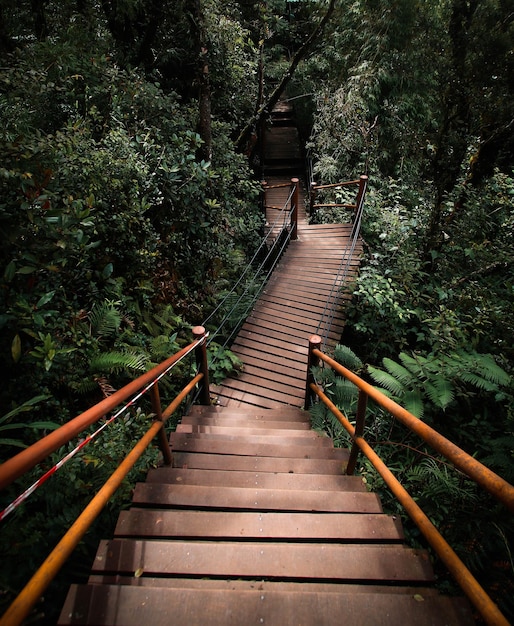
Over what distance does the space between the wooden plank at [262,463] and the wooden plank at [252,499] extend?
41cm

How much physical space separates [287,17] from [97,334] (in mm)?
18284

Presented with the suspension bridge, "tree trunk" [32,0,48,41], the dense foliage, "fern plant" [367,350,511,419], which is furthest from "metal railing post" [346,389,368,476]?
"tree trunk" [32,0,48,41]

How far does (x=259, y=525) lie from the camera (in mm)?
1884

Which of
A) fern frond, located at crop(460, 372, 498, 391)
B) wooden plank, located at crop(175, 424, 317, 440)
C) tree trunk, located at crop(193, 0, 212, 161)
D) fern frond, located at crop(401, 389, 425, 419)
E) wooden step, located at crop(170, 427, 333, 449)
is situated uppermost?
tree trunk, located at crop(193, 0, 212, 161)

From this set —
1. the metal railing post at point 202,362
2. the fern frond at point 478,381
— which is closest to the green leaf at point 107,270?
the metal railing post at point 202,362

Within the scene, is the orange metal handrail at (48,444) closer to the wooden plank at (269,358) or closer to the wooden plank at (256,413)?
the wooden plank at (256,413)

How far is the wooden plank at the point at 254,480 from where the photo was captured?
2.32 meters

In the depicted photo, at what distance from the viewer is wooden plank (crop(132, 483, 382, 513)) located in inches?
80.4

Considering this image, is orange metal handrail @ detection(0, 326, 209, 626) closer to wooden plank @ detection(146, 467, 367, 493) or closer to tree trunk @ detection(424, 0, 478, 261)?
wooden plank @ detection(146, 467, 367, 493)

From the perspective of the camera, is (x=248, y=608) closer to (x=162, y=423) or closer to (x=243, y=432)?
(x=162, y=423)

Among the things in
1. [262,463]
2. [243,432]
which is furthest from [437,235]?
[262,463]

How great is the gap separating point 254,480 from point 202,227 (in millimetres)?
4104

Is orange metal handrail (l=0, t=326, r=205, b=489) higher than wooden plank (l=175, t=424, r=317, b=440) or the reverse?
higher

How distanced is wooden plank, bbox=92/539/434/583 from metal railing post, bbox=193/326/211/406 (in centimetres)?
194
